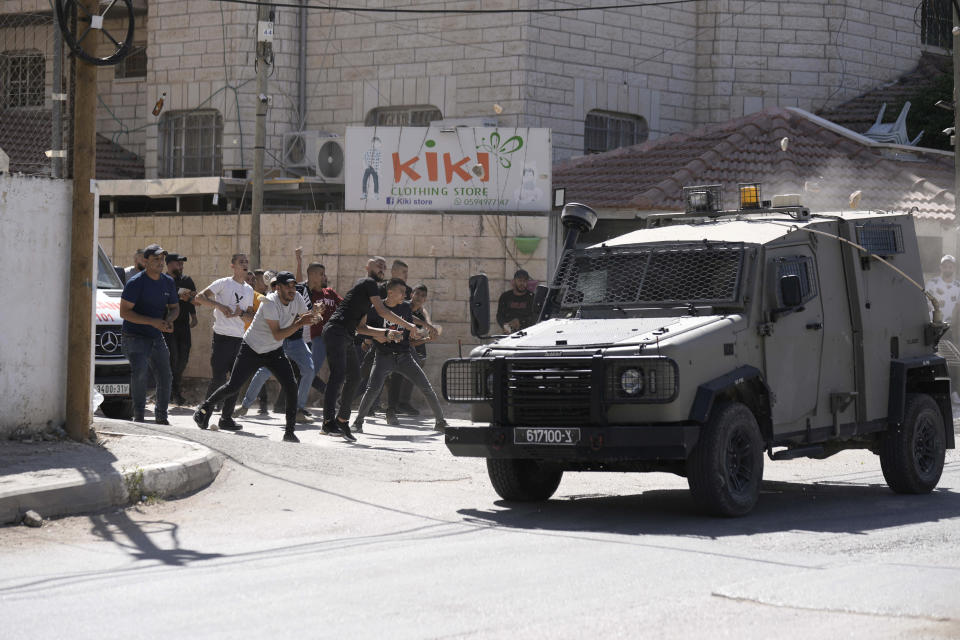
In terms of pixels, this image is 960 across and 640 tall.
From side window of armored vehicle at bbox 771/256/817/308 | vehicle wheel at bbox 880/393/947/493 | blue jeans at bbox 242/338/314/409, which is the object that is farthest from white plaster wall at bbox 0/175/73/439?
vehicle wheel at bbox 880/393/947/493

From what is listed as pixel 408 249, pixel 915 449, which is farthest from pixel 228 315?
pixel 915 449

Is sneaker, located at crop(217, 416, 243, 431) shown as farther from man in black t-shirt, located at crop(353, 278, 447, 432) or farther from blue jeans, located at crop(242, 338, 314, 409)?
man in black t-shirt, located at crop(353, 278, 447, 432)

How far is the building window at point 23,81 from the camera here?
2772 cm

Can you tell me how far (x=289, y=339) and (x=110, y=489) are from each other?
5939mm

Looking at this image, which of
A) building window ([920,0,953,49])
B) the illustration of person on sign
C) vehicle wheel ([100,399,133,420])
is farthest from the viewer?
building window ([920,0,953,49])

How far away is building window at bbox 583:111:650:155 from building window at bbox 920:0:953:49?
7.69m

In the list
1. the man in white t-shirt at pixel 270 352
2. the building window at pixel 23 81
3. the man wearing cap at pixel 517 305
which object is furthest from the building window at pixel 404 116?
the man in white t-shirt at pixel 270 352

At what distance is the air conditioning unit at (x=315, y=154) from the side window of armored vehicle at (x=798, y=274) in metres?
13.7

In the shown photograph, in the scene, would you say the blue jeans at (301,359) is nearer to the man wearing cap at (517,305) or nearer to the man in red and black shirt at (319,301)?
the man in red and black shirt at (319,301)

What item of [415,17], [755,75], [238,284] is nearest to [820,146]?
[755,75]

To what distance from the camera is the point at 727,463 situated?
9336mm

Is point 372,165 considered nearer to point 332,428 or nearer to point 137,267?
point 137,267

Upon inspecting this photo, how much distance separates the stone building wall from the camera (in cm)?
1889

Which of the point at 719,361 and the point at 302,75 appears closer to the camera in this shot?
the point at 719,361
